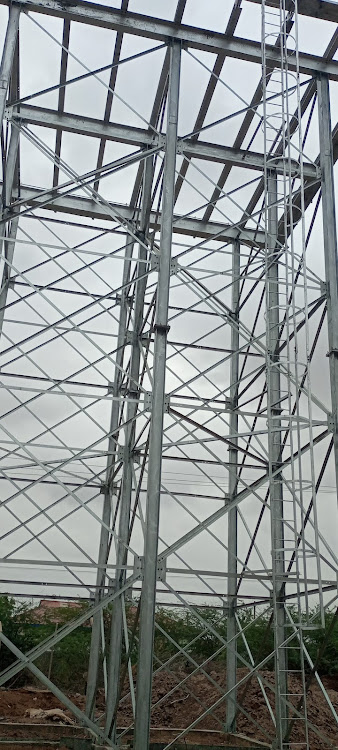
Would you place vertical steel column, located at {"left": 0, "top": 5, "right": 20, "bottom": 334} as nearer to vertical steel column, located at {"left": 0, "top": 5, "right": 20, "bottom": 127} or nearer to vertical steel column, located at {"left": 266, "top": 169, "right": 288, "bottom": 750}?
vertical steel column, located at {"left": 0, "top": 5, "right": 20, "bottom": 127}

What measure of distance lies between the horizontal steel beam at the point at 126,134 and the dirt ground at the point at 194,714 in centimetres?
938

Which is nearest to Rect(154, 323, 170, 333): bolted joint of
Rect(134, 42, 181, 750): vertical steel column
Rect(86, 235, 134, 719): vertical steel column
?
Rect(134, 42, 181, 750): vertical steel column

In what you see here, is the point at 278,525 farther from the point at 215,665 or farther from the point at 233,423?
the point at 215,665

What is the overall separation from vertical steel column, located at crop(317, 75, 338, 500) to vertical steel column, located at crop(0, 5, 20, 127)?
16.9 ft

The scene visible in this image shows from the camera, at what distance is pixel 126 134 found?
13617 millimetres

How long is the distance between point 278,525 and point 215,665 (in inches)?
431

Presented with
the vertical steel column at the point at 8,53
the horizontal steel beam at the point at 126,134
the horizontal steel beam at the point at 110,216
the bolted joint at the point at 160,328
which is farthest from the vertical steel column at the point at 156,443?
the horizontal steel beam at the point at 110,216

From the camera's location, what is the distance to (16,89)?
13.1m

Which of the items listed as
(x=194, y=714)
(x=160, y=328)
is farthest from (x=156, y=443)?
(x=194, y=714)

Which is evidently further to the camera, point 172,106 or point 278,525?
point 278,525

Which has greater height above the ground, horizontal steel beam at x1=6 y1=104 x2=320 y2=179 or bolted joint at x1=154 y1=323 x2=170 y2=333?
horizontal steel beam at x1=6 y1=104 x2=320 y2=179

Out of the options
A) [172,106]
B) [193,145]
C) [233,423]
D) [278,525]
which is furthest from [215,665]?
[172,106]

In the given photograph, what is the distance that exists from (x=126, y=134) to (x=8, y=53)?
2.92 meters

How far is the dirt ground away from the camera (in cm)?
1347
